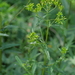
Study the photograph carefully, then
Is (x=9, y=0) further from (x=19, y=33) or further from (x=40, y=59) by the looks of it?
(x=40, y=59)

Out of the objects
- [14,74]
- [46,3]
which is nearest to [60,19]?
[46,3]

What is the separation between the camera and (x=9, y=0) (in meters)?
5.07

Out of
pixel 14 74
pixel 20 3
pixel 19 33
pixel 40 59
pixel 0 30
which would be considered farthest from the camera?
pixel 20 3

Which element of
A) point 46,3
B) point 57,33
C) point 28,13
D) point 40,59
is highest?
point 46,3

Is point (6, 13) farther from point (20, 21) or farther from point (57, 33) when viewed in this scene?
point (57, 33)

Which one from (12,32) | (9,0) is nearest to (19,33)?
(12,32)

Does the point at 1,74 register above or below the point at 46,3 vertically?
below

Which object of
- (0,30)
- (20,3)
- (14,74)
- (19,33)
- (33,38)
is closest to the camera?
(33,38)

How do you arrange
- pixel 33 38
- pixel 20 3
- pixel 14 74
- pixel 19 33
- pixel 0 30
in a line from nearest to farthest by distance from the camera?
pixel 33 38, pixel 0 30, pixel 14 74, pixel 19 33, pixel 20 3

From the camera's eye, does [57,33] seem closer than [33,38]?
No

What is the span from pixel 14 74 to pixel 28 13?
7.27 feet

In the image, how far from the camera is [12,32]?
439cm

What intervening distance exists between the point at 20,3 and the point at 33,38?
9.37ft

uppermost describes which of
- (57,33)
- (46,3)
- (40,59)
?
(46,3)
